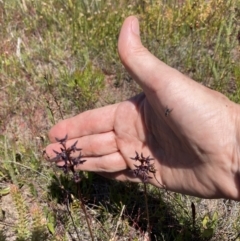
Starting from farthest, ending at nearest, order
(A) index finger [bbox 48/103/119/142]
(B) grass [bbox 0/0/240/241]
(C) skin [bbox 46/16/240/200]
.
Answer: (A) index finger [bbox 48/103/119/142] → (B) grass [bbox 0/0/240/241] → (C) skin [bbox 46/16/240/200]

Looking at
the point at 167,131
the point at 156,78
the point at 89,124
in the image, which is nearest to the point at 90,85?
the point at 89,124

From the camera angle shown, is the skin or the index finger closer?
the skin

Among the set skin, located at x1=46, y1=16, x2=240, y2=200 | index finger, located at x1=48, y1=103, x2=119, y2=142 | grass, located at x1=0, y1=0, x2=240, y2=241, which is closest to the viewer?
skin, located at x1=46, y1=16, x2=240, y2=200

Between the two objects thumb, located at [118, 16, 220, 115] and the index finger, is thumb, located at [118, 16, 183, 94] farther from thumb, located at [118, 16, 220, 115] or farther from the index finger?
the index finger

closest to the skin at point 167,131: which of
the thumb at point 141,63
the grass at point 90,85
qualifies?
the thumb at point 141,63

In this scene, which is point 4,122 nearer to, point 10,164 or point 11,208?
point 10,164

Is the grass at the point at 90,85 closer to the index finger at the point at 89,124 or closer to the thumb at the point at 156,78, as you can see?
the index finger at the point at 89,124

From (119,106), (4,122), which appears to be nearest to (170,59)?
(119,106)

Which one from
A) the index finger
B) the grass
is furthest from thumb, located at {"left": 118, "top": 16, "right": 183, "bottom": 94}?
the grass
